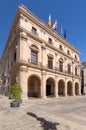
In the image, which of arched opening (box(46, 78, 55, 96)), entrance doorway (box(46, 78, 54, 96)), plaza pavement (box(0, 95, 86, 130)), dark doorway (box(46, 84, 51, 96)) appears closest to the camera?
plaza pavement (box(0, 95, 86, 130))

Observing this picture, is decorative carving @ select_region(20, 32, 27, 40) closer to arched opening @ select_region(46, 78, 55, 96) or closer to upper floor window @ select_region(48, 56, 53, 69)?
upper floor window @ select_region(48, 56, 53, 69)

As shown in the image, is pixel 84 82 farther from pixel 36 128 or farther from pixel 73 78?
pixel 36 128

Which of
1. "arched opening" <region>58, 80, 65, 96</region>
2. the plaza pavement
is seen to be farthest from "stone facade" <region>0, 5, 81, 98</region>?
the plaza pavement

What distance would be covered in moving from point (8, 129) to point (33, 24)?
16.4 metres

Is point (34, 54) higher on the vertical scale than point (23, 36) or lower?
lower

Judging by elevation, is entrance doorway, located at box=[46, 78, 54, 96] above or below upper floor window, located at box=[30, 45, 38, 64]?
below

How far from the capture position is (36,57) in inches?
737

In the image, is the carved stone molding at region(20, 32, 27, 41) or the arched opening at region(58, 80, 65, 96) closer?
the carved stone molding at region(20, 32, 27, 41)

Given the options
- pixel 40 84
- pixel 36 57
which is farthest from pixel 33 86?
pixel 36 57

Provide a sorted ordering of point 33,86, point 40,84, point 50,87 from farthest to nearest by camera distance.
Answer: point 50,87
point 33,86
point 40,84

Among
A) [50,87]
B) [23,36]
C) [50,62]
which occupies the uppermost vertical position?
[23,36]

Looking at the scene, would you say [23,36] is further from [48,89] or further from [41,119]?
[41,119]

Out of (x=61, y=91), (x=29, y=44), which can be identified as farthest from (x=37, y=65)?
(x=61, y=91)

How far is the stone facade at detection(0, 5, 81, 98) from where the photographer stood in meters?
16.2
